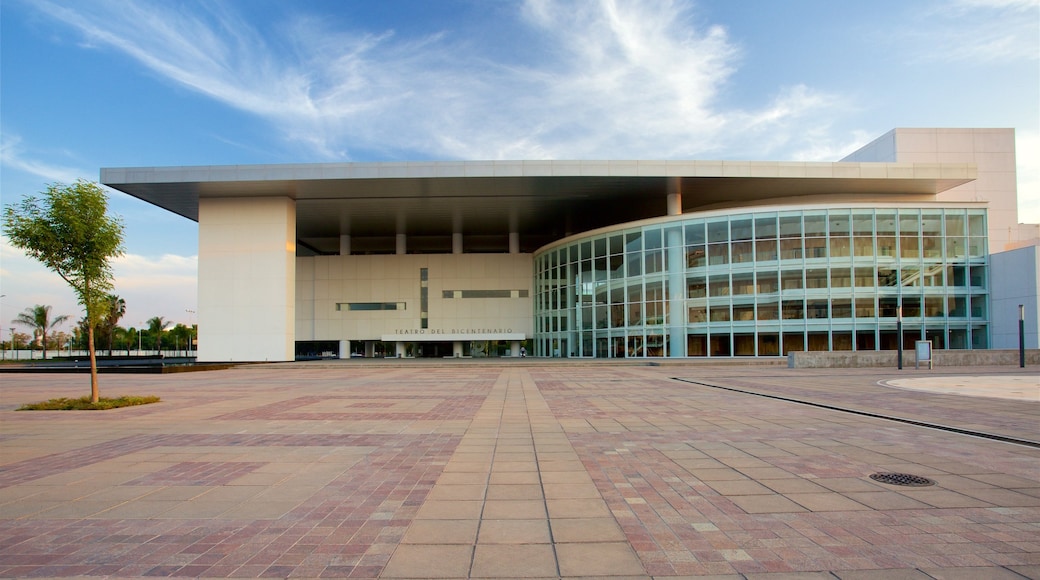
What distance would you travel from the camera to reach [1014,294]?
3484cm

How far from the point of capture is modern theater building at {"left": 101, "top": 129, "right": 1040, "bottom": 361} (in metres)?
36.8

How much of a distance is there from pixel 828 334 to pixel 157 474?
38207 millimetres

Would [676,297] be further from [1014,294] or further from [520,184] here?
[1014,294]

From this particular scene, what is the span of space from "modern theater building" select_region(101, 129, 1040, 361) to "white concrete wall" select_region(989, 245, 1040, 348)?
0.47 ft

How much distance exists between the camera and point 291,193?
43531mm

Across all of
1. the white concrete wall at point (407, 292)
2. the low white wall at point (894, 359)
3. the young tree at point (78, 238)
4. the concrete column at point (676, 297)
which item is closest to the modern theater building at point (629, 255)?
the concrete column at point (676, 297)

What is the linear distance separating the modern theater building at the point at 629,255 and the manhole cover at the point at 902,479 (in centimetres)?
2668

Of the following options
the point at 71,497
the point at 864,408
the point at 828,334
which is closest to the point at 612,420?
the point at 864,408

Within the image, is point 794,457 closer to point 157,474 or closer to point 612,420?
point 612,420

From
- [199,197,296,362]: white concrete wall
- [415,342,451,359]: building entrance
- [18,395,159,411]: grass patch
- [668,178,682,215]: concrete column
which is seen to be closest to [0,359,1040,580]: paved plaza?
[18,395,159,411]: grass patch

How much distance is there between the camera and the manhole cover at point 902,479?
658 cm

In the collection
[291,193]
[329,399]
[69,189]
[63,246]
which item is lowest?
[329,399]

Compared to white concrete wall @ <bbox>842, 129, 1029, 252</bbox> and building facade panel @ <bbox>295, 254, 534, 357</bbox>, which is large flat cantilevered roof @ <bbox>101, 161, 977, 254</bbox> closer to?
white concrete wall @ <bbox>842, 129, 1029, 252</bbox>

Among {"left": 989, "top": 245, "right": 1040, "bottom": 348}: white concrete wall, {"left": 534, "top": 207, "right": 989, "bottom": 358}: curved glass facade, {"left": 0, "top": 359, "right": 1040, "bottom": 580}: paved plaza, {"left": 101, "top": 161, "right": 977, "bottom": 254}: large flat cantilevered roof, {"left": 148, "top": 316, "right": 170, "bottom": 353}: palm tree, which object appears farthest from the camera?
{"left": 148, "top": 316, "right": 170, "bottom": 353}: palm tree
